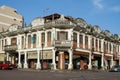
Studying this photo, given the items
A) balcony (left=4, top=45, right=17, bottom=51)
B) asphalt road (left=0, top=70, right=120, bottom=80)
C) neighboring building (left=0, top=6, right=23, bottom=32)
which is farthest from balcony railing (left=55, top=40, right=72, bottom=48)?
neighboring building (left=0, top=6, right=23, bottom=32)

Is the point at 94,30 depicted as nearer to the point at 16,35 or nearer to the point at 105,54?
the point at 105,54

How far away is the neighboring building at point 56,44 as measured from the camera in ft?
153

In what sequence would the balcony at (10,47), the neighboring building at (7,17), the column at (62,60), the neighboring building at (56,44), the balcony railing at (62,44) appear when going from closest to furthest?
the balcony railing at (62,44), the column at (62,60), the neighboring building at (56,44), the balcony at (10,47), the neighboring building at (7,17)

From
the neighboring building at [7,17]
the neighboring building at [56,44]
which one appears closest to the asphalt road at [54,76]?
the neighboring building at [56,44]

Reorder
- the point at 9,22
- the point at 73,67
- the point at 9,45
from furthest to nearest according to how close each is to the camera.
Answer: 1. the point at 9,22
2. the point at 9,45
3. the point at 73,67

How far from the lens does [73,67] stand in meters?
49.0

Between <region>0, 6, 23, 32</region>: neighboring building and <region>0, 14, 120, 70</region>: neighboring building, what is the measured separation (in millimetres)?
16130

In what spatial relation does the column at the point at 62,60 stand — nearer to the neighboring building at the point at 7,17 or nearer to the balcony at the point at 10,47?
the balcony at the point at 10,47

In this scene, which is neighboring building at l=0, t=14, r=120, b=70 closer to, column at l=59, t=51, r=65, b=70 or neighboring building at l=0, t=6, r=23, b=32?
column at l=59, t=51, r=65, b=70

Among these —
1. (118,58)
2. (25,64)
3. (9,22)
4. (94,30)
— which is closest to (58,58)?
(25,64)

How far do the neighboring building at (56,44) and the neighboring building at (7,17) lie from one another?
52.9 feet

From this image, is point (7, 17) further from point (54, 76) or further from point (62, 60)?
point (54, 76)

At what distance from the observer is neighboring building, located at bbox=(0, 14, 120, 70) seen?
46.6 metres

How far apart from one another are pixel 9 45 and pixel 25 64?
22.8 ft
